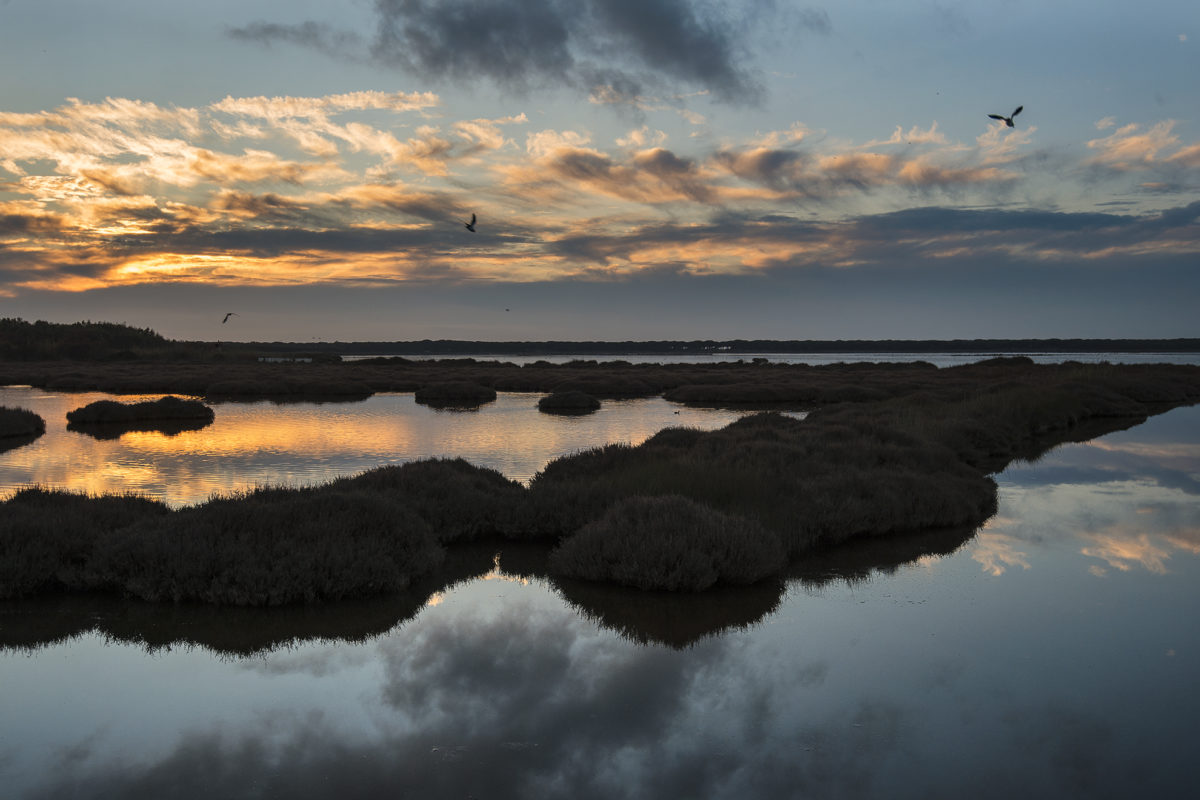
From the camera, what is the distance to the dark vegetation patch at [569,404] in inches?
1702

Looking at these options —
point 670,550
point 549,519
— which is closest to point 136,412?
point 549,519

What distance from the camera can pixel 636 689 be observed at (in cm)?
763

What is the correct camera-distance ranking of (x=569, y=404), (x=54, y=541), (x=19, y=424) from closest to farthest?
(x=54, y=541), (x=19, y=424), (x=569, y=404)

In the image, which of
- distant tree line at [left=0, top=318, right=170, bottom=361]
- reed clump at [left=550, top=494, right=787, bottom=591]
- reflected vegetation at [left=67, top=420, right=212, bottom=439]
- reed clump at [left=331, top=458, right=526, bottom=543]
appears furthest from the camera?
distant tree line at [left=0, top=318, right=170, bottom=361]

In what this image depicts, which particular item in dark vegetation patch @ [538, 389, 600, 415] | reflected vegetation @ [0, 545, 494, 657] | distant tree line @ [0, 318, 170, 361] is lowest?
dark vegetation patch @ [538, 389, 600, 415]

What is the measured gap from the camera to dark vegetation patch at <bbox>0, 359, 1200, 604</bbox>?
10.2 metres

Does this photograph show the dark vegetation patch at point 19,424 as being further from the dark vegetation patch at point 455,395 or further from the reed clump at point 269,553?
the reed clump at point 269,553

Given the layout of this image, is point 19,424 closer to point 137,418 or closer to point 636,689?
point 137,418

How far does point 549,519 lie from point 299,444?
16786 millimetres

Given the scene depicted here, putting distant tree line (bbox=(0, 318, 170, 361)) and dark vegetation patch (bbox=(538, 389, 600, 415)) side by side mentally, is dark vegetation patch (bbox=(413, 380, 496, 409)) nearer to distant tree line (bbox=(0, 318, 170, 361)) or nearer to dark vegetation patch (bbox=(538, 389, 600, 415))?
dark vegetation patch (bbox=(538, 389, 600, 415))

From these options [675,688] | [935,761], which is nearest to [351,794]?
[675,688]

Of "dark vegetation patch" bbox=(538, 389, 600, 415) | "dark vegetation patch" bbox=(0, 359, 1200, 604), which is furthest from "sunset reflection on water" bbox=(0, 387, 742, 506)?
"dark vegetation patch" bbox=(0, 359, 1200, 604)

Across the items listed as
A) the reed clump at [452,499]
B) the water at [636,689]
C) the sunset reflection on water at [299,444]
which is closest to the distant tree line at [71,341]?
the sunset reflection on water at [299,444]

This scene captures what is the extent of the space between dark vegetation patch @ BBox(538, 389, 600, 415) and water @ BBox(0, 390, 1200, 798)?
30473 millimetres
